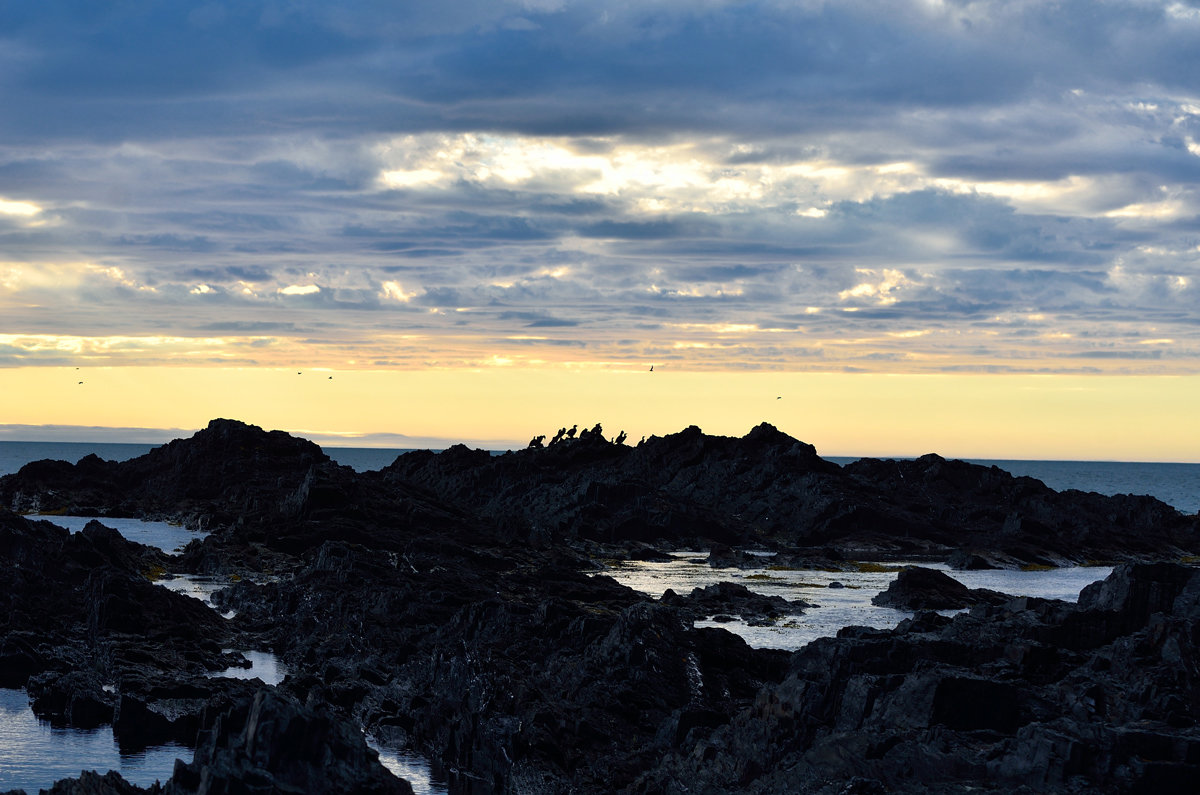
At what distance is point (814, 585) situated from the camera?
265ft

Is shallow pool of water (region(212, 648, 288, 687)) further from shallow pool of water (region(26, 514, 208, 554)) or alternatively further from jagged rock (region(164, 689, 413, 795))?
shallow pool of water (region(26, 514, 208, 554))

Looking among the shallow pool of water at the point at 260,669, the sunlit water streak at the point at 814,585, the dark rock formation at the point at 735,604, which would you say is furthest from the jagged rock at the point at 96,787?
the dark rock formation at the point at 735,604

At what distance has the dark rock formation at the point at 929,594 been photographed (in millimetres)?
67188

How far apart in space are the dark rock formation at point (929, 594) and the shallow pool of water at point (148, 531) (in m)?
51.9

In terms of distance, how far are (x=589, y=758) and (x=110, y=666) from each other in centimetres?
2122

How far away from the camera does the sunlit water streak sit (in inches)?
2293

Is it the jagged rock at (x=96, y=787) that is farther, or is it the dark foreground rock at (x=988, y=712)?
the jagged rock at (x=96, y=787)

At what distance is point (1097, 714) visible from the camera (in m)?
26.7

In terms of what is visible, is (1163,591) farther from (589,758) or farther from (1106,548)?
(1106,548)

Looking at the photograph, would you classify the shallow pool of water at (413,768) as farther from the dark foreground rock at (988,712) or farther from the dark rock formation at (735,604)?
the dark rock formation at (735,604)

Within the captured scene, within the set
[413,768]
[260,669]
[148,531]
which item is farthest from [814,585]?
[148,531]

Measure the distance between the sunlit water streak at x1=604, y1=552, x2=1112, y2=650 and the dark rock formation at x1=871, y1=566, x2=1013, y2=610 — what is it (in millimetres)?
1311

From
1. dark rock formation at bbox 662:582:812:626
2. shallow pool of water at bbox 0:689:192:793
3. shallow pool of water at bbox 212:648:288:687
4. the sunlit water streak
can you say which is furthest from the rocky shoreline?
the sunlit water streak

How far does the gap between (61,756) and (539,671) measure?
1432cm
